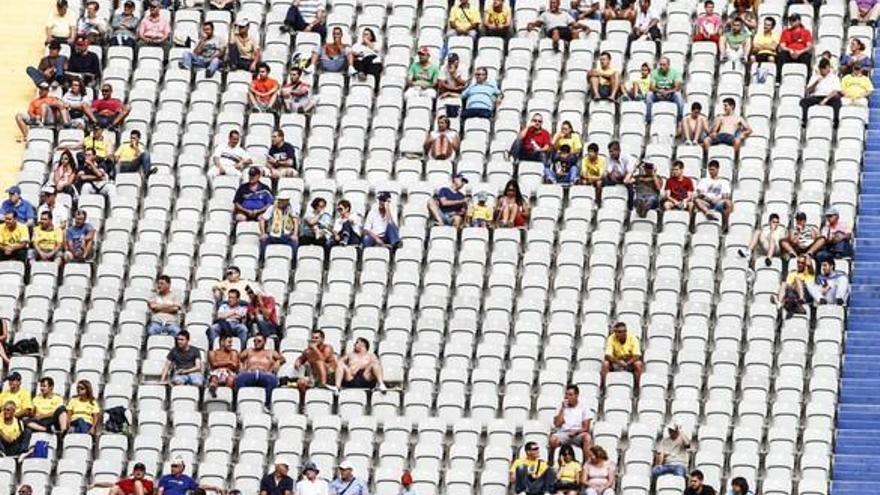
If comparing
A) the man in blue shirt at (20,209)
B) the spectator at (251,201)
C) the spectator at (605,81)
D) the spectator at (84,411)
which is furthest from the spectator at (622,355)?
the man in blue shirt at (20,209)

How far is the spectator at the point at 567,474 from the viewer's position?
170 feet

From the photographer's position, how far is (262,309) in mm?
54438

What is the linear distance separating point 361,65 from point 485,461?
814 cm

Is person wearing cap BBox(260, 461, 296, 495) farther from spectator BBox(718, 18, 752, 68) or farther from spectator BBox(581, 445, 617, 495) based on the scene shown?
spectator BBox(718, 18, 752, 68)

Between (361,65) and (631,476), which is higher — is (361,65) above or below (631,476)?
above

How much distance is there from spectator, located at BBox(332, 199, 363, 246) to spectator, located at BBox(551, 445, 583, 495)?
5.37 m

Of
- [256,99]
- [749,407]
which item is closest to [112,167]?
[256,99]

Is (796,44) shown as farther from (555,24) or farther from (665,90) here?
(555,24)

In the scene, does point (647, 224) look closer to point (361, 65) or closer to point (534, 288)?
point (534, 288)

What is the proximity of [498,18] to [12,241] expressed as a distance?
8272mm

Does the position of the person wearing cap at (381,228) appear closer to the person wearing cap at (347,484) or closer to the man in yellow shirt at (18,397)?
the person wearing cap at (347,484)

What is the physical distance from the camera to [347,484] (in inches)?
2042

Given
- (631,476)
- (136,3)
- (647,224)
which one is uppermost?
(136,3)

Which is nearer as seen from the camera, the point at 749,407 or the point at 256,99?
the point at 749,407
